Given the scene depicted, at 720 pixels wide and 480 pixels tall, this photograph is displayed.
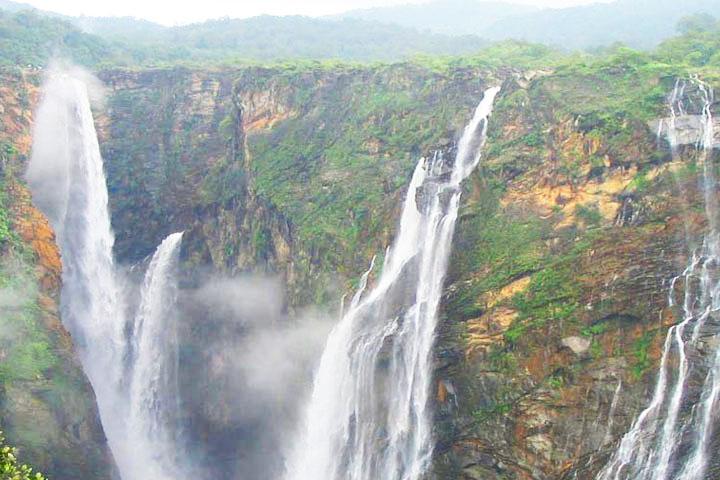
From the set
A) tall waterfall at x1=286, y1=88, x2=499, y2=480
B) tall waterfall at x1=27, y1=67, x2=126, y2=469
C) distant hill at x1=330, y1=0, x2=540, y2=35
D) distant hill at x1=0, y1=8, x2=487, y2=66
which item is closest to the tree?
distant hill at x1=0, y1=8, x2=487, y2=66

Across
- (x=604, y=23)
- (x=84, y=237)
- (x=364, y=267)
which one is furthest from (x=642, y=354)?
(x=604, y=23)

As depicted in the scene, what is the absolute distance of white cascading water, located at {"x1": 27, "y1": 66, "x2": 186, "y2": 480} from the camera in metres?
28.3

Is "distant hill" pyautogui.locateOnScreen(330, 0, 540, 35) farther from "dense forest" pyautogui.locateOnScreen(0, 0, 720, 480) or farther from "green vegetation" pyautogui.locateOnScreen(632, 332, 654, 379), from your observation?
"green vegetation" pyautogui.locateOnScreen(632, 332, 654, 379)

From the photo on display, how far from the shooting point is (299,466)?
24688 millimetres

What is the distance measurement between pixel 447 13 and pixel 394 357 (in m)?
97.4

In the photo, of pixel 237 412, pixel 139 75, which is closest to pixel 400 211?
pixel 237 412

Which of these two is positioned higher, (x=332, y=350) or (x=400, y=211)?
(x=400, y=211)

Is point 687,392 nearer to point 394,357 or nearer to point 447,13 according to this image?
point 394,357

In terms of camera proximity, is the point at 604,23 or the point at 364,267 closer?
the point at 364,267

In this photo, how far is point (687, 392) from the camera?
54.5 ft

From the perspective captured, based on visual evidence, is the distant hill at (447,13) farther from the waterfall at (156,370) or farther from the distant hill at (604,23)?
the waterfall at (156,370)

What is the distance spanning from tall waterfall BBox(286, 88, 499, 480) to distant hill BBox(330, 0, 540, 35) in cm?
8235

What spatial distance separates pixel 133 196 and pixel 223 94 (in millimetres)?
6850

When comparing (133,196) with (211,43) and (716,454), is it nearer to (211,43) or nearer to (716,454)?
(716,454)
